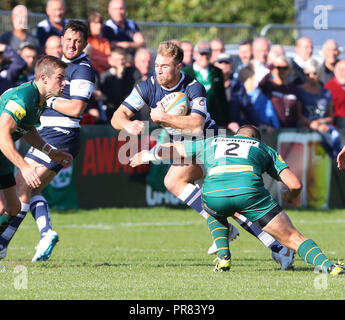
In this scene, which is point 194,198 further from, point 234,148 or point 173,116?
point 234,148

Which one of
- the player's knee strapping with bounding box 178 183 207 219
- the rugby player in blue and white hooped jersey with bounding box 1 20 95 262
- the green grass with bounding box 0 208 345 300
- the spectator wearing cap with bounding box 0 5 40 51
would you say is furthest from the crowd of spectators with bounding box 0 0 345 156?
the player's knee strapping with bounding box 178 183 207 219

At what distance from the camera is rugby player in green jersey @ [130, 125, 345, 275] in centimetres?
863

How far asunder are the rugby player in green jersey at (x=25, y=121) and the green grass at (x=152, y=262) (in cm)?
85

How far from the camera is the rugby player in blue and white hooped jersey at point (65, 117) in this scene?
10.3 metres

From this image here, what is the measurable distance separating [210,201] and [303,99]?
8.45 m

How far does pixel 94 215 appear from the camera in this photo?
15.5 metres

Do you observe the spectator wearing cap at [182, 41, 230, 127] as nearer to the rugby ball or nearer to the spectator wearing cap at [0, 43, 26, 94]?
the spectator wearing cap at [0, 43, 26, 94]

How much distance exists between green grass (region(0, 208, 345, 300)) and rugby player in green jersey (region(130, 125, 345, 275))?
0.33 m

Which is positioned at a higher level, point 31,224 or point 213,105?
point 213,105

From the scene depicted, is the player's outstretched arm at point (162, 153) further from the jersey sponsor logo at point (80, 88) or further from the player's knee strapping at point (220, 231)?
the jersey sponsor logo at point (80, 88)

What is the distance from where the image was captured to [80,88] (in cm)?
1034
